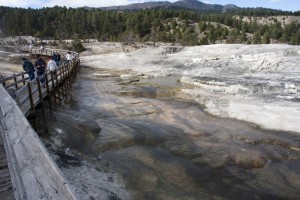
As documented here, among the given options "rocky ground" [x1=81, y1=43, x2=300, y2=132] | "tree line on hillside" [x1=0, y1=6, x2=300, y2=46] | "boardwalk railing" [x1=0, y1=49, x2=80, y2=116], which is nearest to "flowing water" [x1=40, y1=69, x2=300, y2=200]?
"boardwalk railing" [x1=0, y1=49, x2=80, y2=116]

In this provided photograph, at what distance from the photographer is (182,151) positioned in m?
10.9

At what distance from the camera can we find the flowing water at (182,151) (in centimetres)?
845

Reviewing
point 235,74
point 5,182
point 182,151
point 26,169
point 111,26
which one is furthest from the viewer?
point 111,26

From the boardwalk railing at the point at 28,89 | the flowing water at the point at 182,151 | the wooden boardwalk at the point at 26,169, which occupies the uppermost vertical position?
the wooden boardwalk at the point at 26,169

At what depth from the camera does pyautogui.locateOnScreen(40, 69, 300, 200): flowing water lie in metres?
8.45

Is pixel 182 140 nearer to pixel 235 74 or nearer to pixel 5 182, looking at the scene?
pixel 5 182

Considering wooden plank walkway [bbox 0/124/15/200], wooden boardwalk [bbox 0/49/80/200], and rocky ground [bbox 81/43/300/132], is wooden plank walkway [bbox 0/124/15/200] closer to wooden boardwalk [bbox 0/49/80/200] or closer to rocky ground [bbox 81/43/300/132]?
wooden boardwalk [bbox 0/49/80/200]

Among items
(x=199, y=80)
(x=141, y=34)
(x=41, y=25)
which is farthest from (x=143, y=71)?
(x=41, y=25)

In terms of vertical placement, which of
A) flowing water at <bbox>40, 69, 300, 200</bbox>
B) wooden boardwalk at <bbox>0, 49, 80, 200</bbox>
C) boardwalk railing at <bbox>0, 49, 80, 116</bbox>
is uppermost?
wooden boardwalk at <bbox>0, 49, 80, 200</bbox>

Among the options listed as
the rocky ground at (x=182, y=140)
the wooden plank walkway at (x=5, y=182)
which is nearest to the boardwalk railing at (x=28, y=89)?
the rocky ground at (x=182, y=140)

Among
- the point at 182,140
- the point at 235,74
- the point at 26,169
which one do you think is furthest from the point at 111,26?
the point at 26,169

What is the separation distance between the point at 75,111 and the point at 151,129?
13.9 feet

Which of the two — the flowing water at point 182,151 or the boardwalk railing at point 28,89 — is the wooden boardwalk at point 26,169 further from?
the boardwalk railing at point 28,89

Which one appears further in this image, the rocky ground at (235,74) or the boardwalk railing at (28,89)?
the rocky ground at (235,74)
